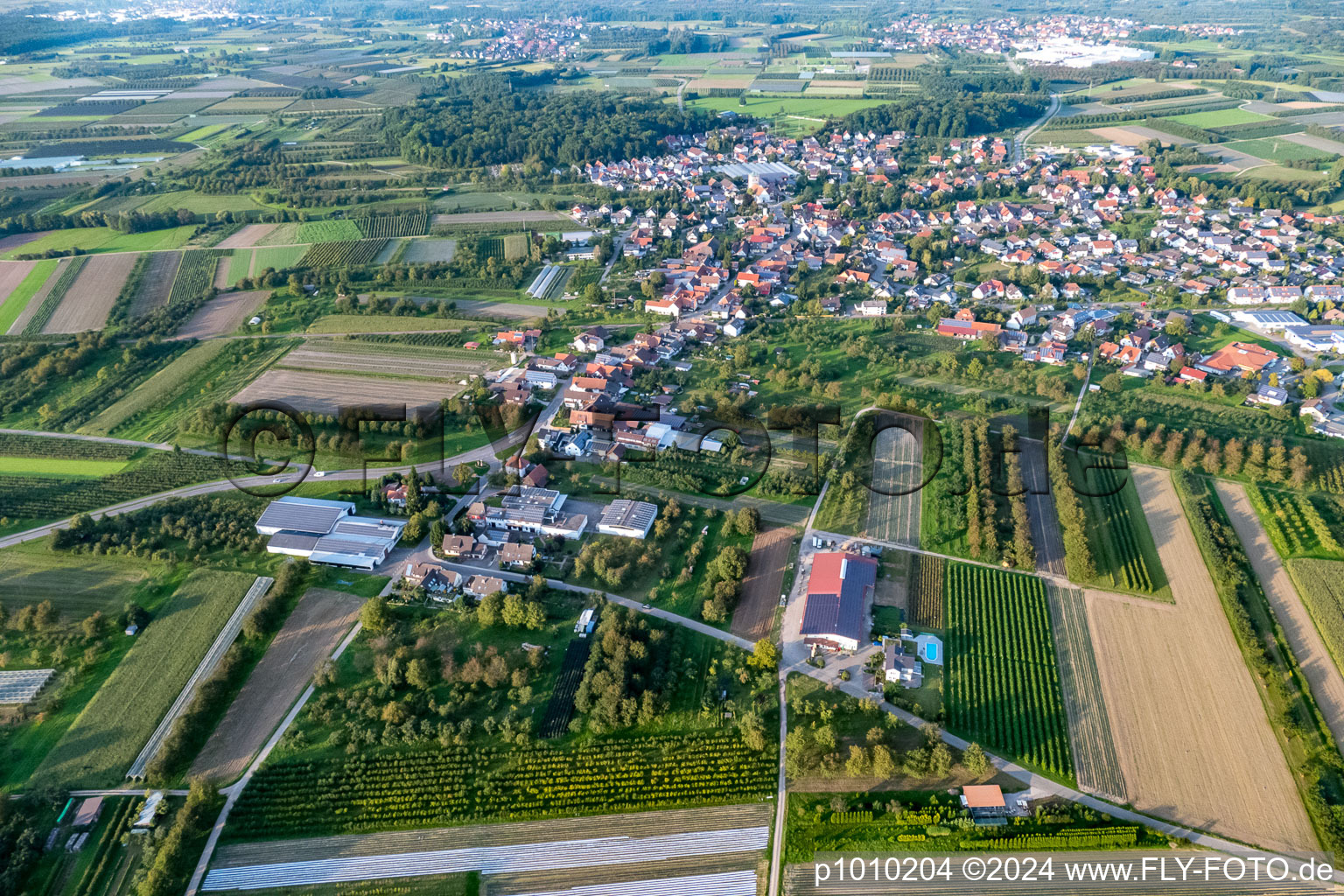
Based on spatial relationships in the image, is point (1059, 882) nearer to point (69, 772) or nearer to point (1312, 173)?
→ point (69, 772)

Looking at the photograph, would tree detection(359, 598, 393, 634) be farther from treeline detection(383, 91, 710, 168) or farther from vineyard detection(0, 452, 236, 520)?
treeline detection(383, 91, 710, 168)

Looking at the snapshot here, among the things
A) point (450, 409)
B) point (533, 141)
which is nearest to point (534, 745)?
point (450, 409)

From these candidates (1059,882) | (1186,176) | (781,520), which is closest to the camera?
(1059,882)

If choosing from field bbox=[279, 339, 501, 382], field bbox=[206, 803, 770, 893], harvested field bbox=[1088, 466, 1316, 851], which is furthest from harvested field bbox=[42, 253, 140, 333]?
harvested field bbox=[1088, 466, 1316, 851]

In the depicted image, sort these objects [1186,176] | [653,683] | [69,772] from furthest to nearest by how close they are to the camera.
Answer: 1. [1186,176]
2. [653,683]
3. [69,772]

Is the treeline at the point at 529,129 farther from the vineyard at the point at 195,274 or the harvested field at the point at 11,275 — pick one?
the harvested field at the point at 11,275

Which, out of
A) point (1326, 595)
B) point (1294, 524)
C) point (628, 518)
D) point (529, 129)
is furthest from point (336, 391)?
point (529, 129)
